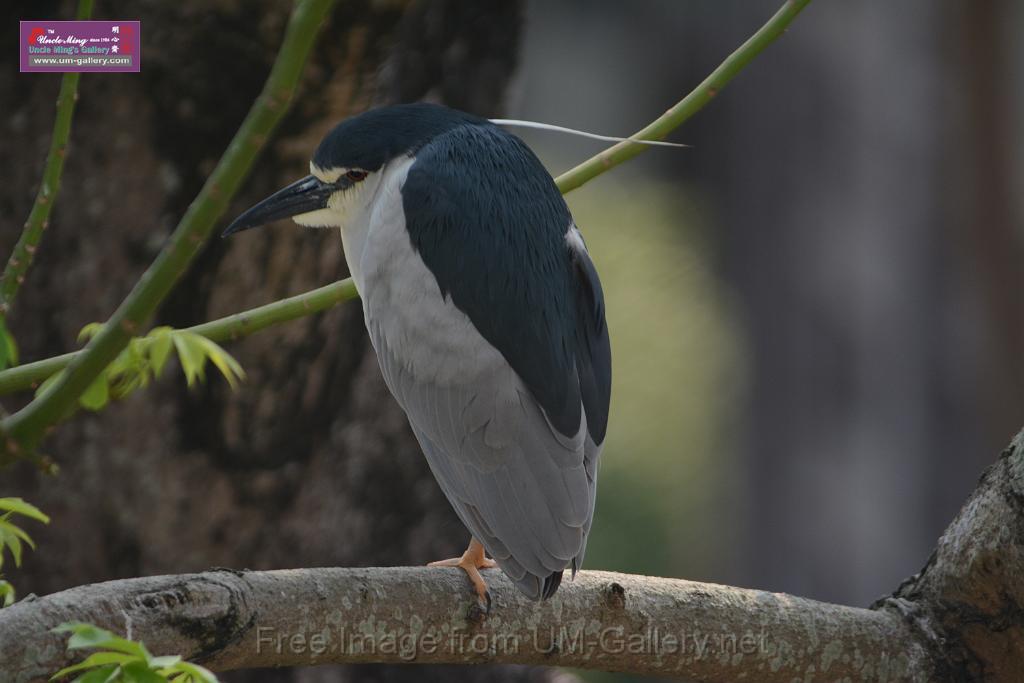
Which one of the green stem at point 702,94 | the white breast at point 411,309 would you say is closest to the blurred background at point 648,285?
the white breast at point 411,309

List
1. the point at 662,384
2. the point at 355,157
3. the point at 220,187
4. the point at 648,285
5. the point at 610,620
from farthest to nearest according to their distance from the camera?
the point at 662,384
the point at 648,285
the point at 355,157
the point at 610,620
the point at 220,187

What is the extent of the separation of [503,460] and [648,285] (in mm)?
3993

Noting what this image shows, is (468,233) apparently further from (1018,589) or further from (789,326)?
(789,326)

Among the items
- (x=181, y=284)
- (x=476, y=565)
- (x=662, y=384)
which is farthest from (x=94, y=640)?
(x=662, y=384)

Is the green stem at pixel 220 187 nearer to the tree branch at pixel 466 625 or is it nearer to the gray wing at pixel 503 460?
the tree branch at pixel 466 625

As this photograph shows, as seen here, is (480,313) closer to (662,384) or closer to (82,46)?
(82,46)

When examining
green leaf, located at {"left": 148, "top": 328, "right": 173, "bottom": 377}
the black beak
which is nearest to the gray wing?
the black beak

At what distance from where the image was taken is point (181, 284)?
90.7 inches

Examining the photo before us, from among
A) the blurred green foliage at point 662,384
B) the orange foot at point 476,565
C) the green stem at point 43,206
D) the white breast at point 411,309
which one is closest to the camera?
the green stem at point 43,206

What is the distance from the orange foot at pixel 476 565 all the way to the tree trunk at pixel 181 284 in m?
0.78

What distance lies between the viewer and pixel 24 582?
88.6 inches

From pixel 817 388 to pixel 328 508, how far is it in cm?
298

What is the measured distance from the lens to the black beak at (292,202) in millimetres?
1678

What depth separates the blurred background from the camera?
2266mm
